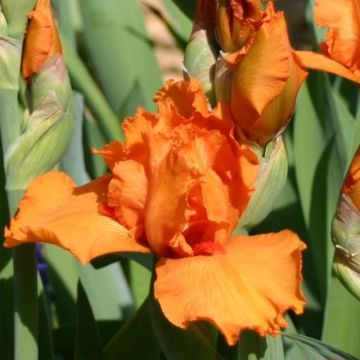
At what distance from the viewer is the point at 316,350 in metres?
1.03

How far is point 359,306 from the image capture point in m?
1.19

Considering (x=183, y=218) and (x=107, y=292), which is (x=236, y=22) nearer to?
(x=183, y=218)

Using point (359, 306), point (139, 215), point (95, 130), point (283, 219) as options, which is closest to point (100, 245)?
point (139, 215)

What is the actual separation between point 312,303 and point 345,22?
23.9 inches

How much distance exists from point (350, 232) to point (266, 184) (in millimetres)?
90

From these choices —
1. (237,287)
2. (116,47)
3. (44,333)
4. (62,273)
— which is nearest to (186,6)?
(116,47)

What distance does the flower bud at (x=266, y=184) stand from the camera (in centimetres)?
88

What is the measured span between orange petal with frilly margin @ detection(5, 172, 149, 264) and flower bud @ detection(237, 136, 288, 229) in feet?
0.32

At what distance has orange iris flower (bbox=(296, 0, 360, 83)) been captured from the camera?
34.1 inches

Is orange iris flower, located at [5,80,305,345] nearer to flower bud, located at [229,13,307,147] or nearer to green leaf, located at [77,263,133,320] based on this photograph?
flower bud, located at [229,13,307,147]

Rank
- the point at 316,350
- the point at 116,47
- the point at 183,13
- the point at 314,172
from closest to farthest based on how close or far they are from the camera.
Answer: the point at 316,350 < the point at 314,172 < the point at 183,13 < the point at 116,47

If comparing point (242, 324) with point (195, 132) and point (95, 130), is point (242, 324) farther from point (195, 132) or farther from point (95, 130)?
point (95, 130)

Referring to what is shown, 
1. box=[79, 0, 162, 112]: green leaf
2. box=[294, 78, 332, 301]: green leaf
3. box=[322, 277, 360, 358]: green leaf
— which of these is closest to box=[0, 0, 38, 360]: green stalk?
box=[322, 277, 360, 358]: green leaf

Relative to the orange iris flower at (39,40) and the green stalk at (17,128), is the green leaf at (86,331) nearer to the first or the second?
the green stalk at (17,128)
